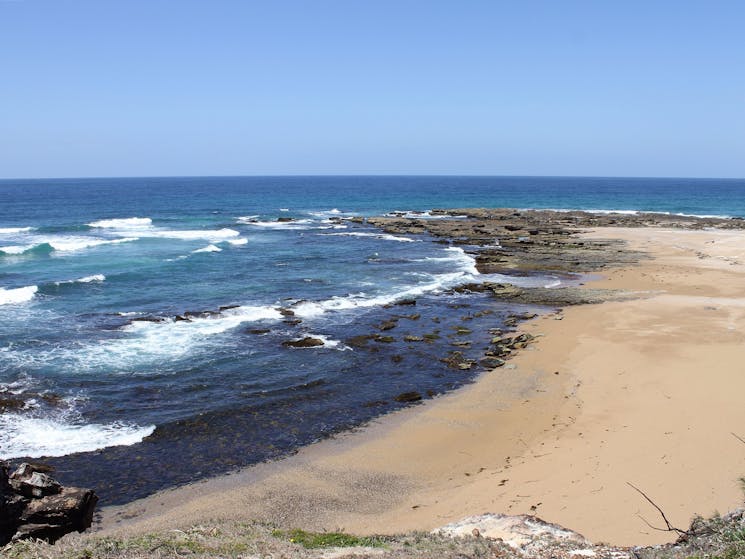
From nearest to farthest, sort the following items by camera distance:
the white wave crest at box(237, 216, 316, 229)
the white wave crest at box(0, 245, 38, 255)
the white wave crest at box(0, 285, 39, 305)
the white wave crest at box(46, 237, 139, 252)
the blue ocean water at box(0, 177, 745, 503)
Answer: the blue ocean water at box(0, 177, 745, 503), the white wave crest at box(0, 285, 39, 305), the white wave crest at box(0, 245, 38, 255), the white wave crest at box(46, 237, 139, 252), the white wave crest at box(237, 216, 316, 229)

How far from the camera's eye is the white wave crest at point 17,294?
29.4 m

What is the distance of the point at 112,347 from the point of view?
22.6 metres

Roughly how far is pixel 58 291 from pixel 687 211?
285 ft

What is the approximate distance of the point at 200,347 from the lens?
22797mm

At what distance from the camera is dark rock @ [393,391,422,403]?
59.9ft

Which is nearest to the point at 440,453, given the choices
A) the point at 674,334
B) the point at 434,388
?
the point at 434,388

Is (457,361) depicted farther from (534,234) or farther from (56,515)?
(534,234)

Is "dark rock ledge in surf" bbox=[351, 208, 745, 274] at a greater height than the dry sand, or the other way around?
"dark rock ledge in surf" bbox=[351, 208, 745, 274]

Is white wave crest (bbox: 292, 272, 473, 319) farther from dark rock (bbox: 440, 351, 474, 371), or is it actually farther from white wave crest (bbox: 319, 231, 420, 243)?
white wave crest (bbox: 319, 231, 420, 243)

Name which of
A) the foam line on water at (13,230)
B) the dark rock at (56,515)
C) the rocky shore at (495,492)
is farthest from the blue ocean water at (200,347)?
the foam line on water at (13,230)

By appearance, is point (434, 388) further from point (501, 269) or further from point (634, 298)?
point (501, 269)

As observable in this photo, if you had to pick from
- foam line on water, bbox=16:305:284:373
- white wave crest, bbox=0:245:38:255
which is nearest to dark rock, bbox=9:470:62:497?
foam line on water, bbox=16:305:284:373

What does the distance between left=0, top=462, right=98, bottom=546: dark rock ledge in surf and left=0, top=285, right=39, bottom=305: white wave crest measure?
24602 mm

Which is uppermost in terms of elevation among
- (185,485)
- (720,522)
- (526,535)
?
(720,522)
